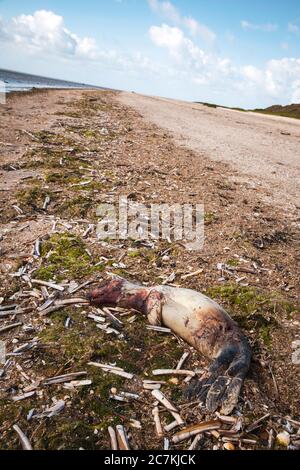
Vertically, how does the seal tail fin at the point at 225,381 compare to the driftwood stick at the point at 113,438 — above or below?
above

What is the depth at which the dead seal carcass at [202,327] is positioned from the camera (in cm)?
411

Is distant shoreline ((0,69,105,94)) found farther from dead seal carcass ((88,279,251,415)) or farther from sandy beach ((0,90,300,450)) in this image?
dead seal carcass ((88,279,251,415))

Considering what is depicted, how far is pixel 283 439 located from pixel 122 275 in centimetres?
348

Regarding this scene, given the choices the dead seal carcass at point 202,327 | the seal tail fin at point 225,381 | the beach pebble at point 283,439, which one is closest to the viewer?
the beach pebble at point 283,439

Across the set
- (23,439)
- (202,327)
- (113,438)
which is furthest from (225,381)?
(23,439)

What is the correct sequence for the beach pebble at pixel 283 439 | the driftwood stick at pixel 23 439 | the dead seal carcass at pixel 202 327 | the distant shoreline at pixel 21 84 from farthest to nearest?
the distant shoreline at pixel 21 84
the dead seal carcass at pixel 202 327
the beach pebble at pixel 283 439
the driftwood stick at pixel 23 439

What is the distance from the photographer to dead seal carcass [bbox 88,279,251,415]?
4109mm

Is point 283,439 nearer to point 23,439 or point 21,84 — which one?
point 23,439

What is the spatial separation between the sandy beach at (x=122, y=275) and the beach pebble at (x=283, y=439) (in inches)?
6.2

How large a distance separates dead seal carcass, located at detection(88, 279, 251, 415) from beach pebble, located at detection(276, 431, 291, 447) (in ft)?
1.78

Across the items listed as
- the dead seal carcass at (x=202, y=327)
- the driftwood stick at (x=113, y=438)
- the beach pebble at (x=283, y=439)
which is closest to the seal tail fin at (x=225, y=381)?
the dead seal carcass at (x=202, y=327)

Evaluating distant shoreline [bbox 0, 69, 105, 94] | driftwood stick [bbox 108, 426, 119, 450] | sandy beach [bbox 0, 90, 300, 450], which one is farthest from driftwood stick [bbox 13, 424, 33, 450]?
distant shoreline [bbox 0, 69, 105, 94]

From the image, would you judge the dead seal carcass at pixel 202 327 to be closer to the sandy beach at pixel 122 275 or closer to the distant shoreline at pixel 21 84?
the sandy beach at pixel 122 275

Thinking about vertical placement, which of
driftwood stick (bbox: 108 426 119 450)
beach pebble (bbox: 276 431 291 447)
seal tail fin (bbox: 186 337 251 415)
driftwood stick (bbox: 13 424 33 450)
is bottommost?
driftwood stick (bbox: 13 424 33 450)
